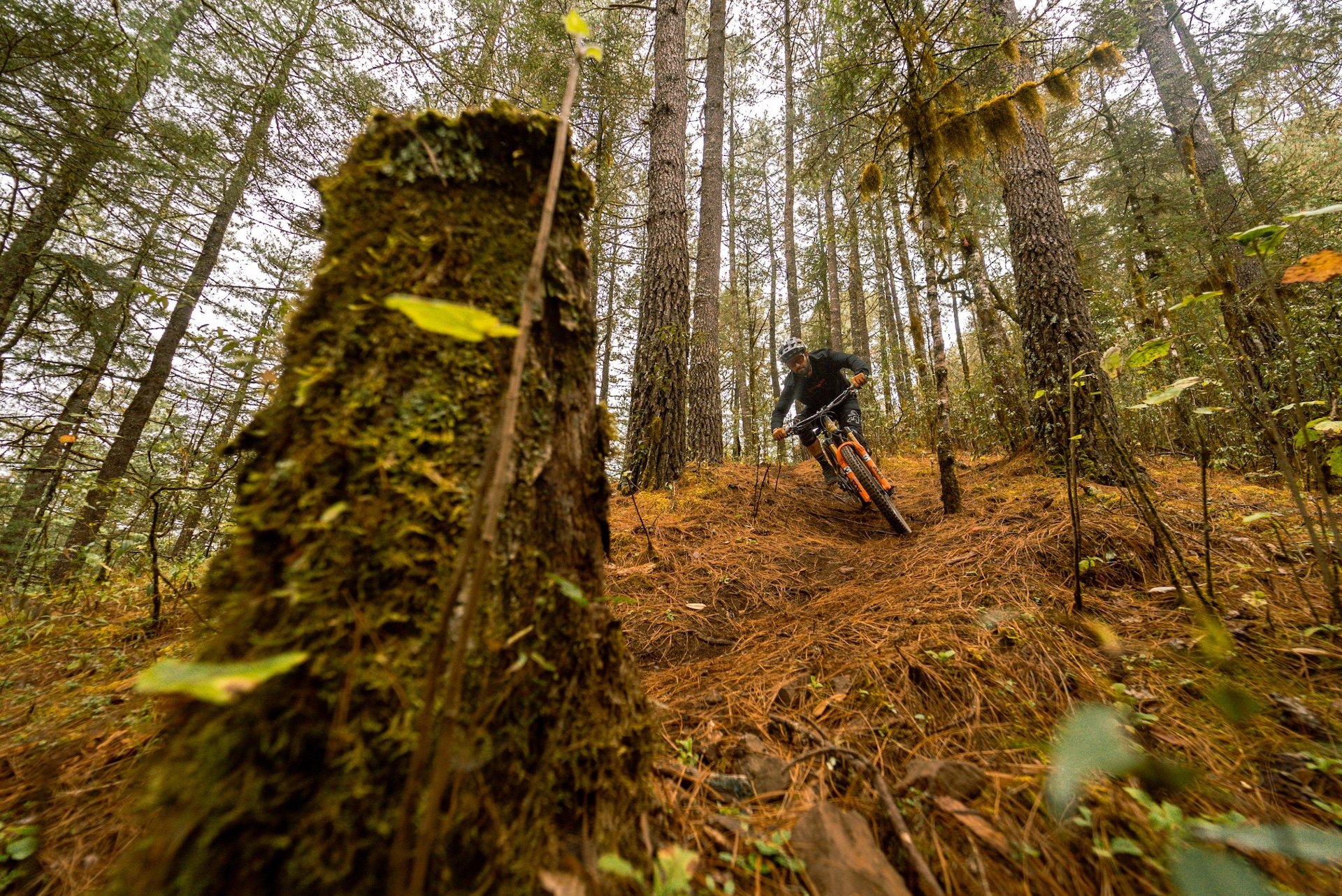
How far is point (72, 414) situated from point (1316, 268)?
678 cm

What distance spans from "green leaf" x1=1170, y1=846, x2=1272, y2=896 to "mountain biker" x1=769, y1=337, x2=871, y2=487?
4.29 m

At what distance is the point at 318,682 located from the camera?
678 millimetres

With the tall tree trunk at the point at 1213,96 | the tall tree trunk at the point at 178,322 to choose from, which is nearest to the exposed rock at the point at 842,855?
the tall tree trunk at the point at 178,322

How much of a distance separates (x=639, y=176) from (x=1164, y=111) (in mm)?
10830

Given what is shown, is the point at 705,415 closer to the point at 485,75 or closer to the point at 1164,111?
the point at 485,75

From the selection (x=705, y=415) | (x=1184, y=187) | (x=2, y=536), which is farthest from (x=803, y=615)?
(x=1184, y=187)

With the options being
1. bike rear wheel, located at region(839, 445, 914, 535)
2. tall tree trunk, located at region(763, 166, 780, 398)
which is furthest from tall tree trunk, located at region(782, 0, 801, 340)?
bike rear wheel, located at region(839, 445, 914, 535)

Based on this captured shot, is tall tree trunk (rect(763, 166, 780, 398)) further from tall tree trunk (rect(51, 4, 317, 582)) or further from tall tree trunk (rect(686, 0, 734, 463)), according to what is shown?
tall tree trunk (rect(51, 4, 317, 582))

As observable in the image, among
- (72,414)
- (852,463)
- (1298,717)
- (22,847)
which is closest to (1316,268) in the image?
(1298,717)

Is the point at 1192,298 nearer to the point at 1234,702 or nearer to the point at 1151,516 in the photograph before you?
the point at 1151,516

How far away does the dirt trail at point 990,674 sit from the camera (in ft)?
3.33

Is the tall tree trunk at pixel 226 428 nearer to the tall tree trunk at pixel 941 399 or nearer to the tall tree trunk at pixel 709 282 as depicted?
the tall tree trunk at pixel 709 282

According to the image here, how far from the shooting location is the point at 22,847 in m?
1.12

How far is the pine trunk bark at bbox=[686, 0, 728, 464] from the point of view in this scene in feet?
19.6
